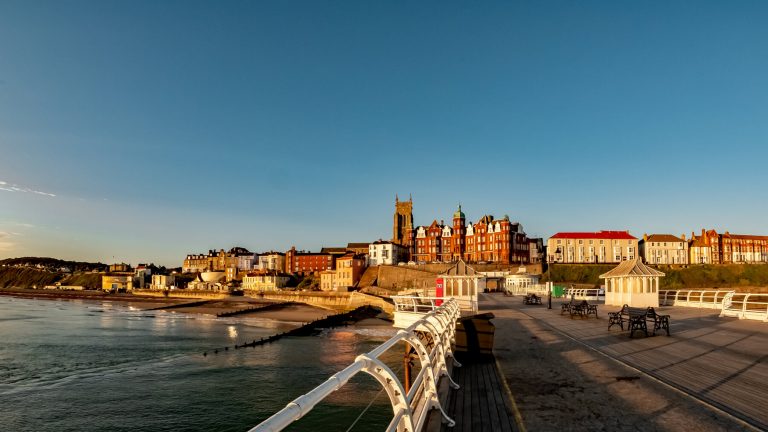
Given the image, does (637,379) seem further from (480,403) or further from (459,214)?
(459,214)

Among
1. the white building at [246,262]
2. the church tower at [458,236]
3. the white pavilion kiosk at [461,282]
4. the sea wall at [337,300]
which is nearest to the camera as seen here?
the white pavilion kiosk at [461,282]

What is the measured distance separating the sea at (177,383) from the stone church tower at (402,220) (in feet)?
420

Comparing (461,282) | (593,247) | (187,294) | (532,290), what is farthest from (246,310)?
(593,247)

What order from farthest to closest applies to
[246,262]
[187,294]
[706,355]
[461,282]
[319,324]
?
[246,262]
[187,294]
[319,324]
[461,282]
[706,355]

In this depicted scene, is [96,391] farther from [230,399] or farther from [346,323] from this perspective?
[346,323]

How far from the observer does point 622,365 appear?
11492mm

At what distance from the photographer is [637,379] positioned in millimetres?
9969

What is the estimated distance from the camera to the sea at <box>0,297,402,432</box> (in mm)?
16562

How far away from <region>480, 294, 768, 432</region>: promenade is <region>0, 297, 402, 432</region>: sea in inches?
138

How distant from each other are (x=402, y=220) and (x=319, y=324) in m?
128

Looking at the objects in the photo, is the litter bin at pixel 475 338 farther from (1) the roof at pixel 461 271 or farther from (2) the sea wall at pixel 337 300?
(2) the sea wall at pixel 337 300

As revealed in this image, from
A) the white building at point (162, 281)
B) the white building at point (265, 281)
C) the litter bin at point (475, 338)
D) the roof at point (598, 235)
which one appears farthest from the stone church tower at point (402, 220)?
the litter bin at point (475, 338)

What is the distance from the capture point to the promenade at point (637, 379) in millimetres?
7203

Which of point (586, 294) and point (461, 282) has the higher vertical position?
point (461, 282)
